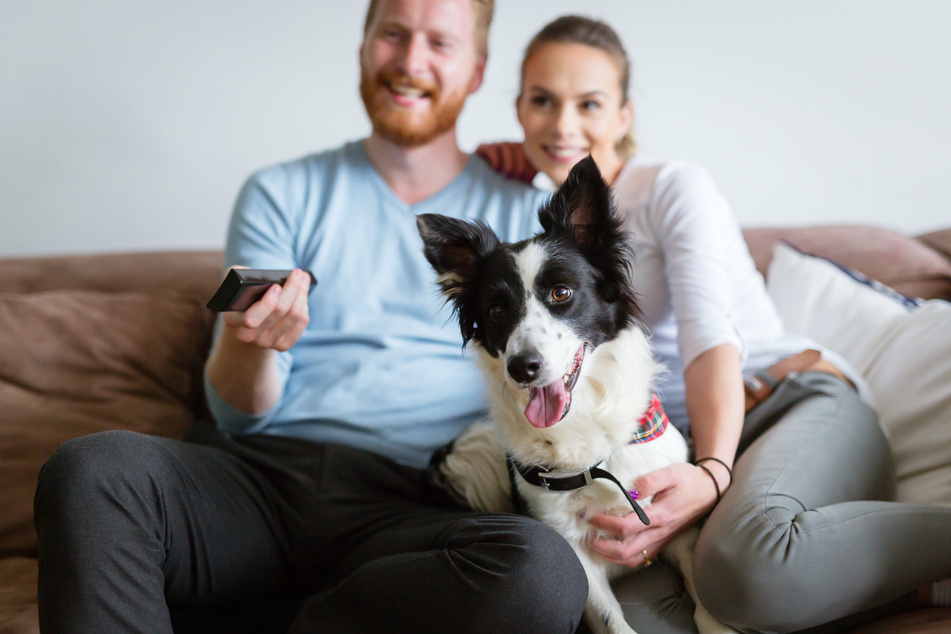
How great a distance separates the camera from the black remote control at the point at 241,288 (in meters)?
1.21

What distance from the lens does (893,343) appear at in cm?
183

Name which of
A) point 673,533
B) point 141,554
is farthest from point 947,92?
point 141,554

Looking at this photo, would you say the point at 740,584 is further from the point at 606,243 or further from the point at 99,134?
the point at 99,134

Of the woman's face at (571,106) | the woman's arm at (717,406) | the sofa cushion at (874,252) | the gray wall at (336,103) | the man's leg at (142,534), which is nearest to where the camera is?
the man's leg at (142,534)

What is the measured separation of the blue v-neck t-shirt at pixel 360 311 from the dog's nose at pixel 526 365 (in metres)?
0.44

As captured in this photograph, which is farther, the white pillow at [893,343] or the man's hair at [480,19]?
the man's hair at [480,19]

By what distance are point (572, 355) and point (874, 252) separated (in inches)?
62.9

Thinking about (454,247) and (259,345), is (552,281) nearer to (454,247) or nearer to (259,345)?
(454,247)

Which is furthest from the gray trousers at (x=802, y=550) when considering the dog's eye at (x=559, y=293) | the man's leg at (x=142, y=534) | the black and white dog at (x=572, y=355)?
the man's leg at (x=142, y=534)

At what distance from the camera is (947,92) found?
261 cm

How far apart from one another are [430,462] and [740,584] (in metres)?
0.78

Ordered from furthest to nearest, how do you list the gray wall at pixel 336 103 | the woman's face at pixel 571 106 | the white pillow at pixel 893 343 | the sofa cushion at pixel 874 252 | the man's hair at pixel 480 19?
1. the gray wall at pixel 336 103
2. the sofa cushion at pixel 874 252
3. the man's hair at pixel 480 19
4. the woman's face at pixel 571 106
5. the white pillow at pixel 893 343

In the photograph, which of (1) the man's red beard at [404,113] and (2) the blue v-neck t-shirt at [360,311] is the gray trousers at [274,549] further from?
(1) the man's red beard at [404,113]

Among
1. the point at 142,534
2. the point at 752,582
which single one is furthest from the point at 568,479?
the point at 142,534
